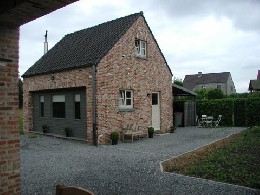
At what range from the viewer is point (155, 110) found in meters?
18.3

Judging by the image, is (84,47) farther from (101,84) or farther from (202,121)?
(202,121)

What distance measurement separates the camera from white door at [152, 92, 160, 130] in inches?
714

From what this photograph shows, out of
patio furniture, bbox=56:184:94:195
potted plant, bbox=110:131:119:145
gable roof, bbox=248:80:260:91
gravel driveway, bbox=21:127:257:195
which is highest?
gable roof, bbox=248:80:260:91

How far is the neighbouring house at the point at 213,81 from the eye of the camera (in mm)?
66250

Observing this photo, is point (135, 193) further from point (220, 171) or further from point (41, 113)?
point (41, 113)

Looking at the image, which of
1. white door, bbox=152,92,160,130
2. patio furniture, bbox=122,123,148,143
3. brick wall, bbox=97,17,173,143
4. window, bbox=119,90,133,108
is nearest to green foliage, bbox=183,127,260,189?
patio furniture, bbox=122,123,148,143

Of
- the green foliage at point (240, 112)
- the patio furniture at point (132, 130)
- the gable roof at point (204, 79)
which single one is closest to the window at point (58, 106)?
the patio furniture at point (132, 130)

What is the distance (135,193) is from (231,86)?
67500 millimetres

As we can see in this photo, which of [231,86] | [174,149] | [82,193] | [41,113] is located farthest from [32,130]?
[231,86]

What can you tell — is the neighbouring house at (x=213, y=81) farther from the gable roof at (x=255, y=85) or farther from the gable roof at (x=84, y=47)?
the gable roof at (x=84, y=47)

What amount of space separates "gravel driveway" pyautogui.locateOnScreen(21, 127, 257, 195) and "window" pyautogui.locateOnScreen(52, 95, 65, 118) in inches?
134

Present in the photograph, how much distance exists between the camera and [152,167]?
357 inches

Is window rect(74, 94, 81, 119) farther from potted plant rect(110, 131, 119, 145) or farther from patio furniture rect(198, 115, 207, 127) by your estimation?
patio furniture rect(198, 115, 207, 127)

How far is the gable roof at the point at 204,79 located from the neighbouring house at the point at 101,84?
166 feet
